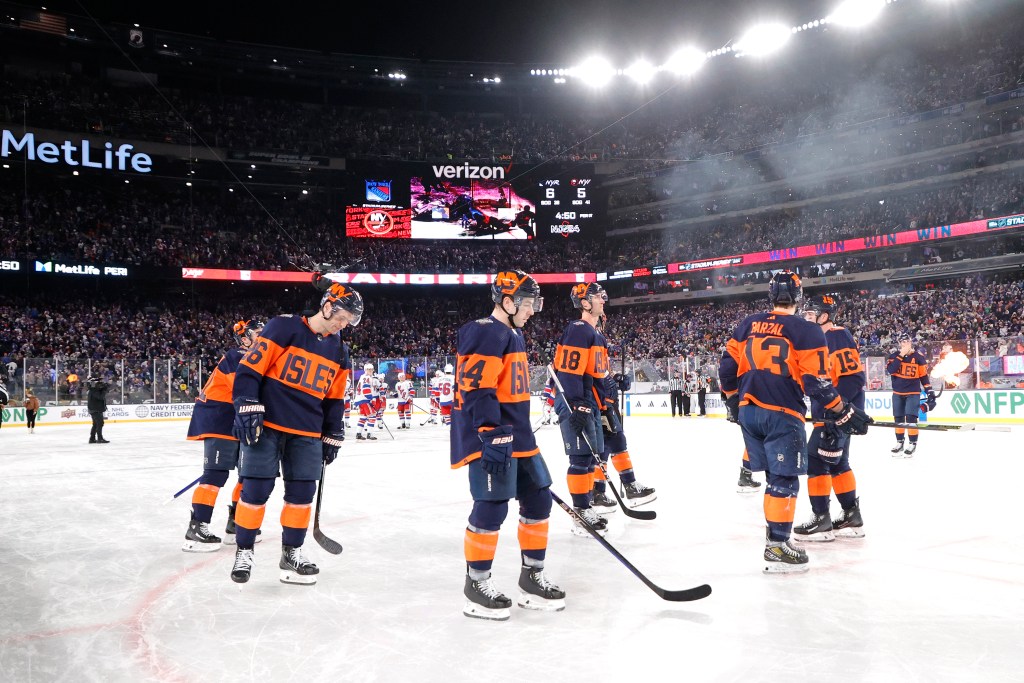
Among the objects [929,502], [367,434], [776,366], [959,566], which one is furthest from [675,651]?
[367,434]

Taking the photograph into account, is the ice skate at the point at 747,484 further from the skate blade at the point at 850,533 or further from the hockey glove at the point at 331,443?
the hockey glove at the point at 331,443

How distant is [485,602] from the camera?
11.7 ft

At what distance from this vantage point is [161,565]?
4707mm

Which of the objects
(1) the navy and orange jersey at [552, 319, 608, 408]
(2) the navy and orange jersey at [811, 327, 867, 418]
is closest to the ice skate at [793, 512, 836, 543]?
(2) the navy and orange jersey at [811, 327, 867, 418]

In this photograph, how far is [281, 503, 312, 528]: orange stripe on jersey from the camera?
427 centimetres

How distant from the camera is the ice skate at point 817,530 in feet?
16.9

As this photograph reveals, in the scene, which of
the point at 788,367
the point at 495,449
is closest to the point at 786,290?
the point at 788,367

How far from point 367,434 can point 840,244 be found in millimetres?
24580

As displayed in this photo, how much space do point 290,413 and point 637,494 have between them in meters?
3.50

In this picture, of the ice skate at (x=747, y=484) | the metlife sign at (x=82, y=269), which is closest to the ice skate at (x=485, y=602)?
the ice skate at (x=747, y=484)

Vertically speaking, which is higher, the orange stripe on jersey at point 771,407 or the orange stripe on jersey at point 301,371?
the orange stripe on jersey at point 301,371

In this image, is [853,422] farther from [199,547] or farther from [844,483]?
[199,547]

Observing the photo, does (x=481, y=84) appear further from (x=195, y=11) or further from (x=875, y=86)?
(x=875, y=86)

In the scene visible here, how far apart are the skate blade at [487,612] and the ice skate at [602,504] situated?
8.89 feet
